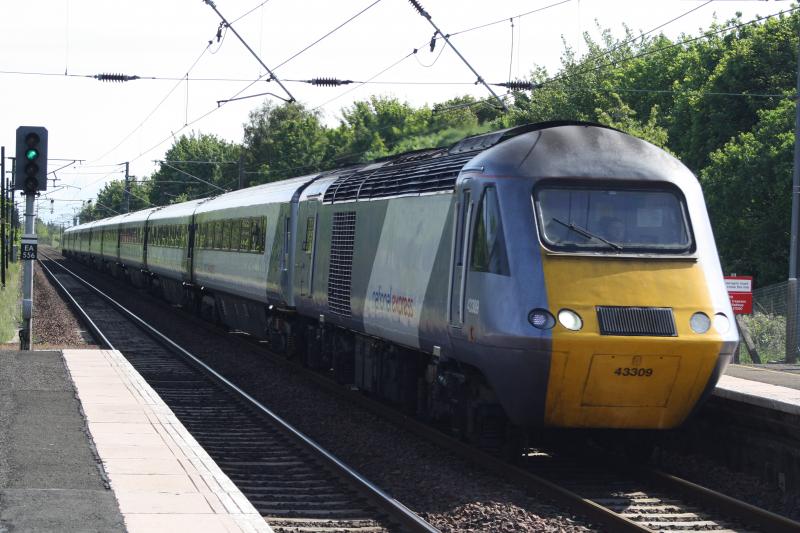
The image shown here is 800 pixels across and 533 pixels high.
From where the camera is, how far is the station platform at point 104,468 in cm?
804

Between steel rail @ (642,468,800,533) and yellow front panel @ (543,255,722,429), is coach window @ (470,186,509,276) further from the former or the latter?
steel rail @ (642,468,800,533)

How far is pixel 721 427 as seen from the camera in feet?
40.8

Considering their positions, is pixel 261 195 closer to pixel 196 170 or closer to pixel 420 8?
pixel 420 8

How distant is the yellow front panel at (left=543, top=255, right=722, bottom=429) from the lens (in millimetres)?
10531

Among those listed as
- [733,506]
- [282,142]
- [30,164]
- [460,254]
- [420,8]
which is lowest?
[733,506]

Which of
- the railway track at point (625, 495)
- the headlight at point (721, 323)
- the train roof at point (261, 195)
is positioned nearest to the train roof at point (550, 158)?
the headlight at point (721, 323)

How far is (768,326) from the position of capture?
83.6ft

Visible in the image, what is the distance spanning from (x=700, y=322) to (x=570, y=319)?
1.27 meters

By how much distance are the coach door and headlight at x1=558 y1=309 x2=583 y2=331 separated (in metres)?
1.32

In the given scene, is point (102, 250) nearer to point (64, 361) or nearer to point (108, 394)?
point (64, 361)

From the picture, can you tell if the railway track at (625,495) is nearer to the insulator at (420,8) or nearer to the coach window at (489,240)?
the coach window at (489,240)

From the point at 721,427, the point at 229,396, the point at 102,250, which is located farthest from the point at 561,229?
the point at 102,250

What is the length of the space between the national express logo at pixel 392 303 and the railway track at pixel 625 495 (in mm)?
1501

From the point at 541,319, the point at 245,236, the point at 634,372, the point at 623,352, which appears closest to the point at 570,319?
the point at 541,319
